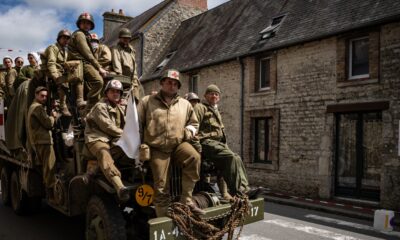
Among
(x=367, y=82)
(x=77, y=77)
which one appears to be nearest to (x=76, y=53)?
(x=77, y=77)

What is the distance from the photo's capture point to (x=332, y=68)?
1224 cm

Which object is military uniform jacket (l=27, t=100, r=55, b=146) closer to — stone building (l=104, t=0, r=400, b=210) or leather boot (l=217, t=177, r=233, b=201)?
leather boot (l=217, t=177, r=233, b=201)

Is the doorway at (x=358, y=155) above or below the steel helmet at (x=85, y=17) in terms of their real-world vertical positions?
below

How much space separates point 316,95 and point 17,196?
9.39 m

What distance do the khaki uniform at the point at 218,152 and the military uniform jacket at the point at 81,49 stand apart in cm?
238

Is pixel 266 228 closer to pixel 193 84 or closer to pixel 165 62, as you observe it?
pixel 193 84

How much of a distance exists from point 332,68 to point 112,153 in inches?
370

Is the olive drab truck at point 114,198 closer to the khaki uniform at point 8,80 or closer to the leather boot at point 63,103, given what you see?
the leather boot at point 63,103

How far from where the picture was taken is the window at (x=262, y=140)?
14.8 meters

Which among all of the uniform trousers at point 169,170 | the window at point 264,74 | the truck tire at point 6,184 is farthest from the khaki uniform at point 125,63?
the window at point 264,74

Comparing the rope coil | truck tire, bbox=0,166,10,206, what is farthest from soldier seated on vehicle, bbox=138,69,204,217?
truck tire, bbox=0,166,10,206

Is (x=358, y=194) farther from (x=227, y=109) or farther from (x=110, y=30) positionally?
(x=110, y=30)

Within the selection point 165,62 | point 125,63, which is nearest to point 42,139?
point 125,63

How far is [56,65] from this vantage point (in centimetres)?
692
